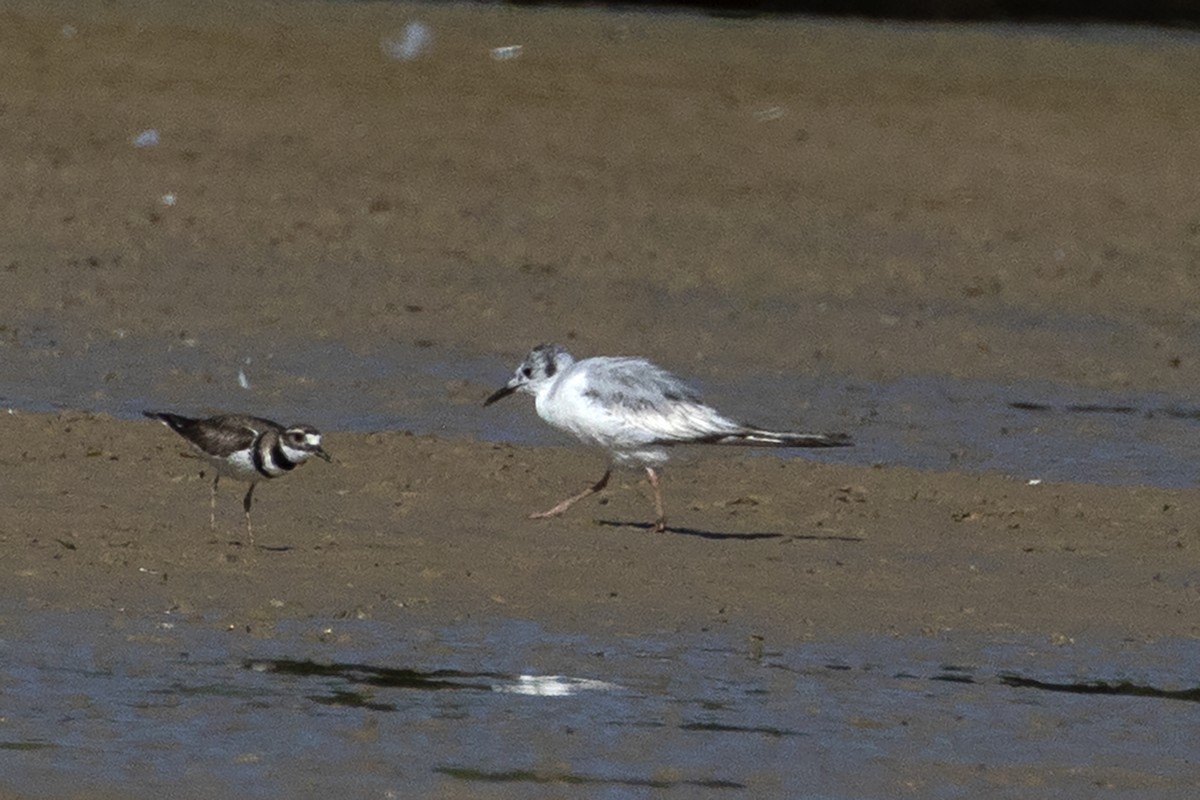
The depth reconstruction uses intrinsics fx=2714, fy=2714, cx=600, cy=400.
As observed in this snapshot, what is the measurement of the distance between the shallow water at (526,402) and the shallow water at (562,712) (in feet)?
12.5

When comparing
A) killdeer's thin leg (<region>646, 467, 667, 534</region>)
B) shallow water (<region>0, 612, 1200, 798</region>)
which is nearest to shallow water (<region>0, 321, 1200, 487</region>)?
killdeer's thin leg (<region>646, 467, 667, 534</region>)

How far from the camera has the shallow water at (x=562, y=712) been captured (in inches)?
265

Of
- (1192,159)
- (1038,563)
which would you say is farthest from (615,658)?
(1192,159)

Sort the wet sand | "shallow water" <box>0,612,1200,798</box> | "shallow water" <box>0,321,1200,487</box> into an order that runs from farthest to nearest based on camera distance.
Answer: "shallow water" <box>0,321,1200,487</box> → the wet sand → "shallow water" <box>0,612,1200,798</box>

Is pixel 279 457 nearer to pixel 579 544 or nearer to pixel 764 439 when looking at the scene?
pixel 579 544

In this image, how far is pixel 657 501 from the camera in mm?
10508

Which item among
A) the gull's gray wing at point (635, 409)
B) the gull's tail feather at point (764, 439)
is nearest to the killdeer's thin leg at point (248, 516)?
the gull's gray wing at point (635, 409)

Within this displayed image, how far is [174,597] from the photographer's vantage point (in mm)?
8648

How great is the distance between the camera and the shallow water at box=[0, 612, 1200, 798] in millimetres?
6719

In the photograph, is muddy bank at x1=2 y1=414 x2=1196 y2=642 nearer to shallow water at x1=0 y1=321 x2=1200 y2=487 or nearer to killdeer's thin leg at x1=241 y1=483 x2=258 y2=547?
killdeer's thin leg at x1=241 y1=483 x2=258 y2=547

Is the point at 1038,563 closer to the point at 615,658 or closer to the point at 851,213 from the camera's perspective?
the point at 615,658

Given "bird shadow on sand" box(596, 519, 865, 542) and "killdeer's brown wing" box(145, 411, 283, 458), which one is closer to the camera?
"killdeer's brown wing" box(145, 411, 283, 458)

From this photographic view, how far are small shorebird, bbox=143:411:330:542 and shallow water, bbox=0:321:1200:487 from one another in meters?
2.47

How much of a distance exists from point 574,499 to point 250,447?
1526mm
